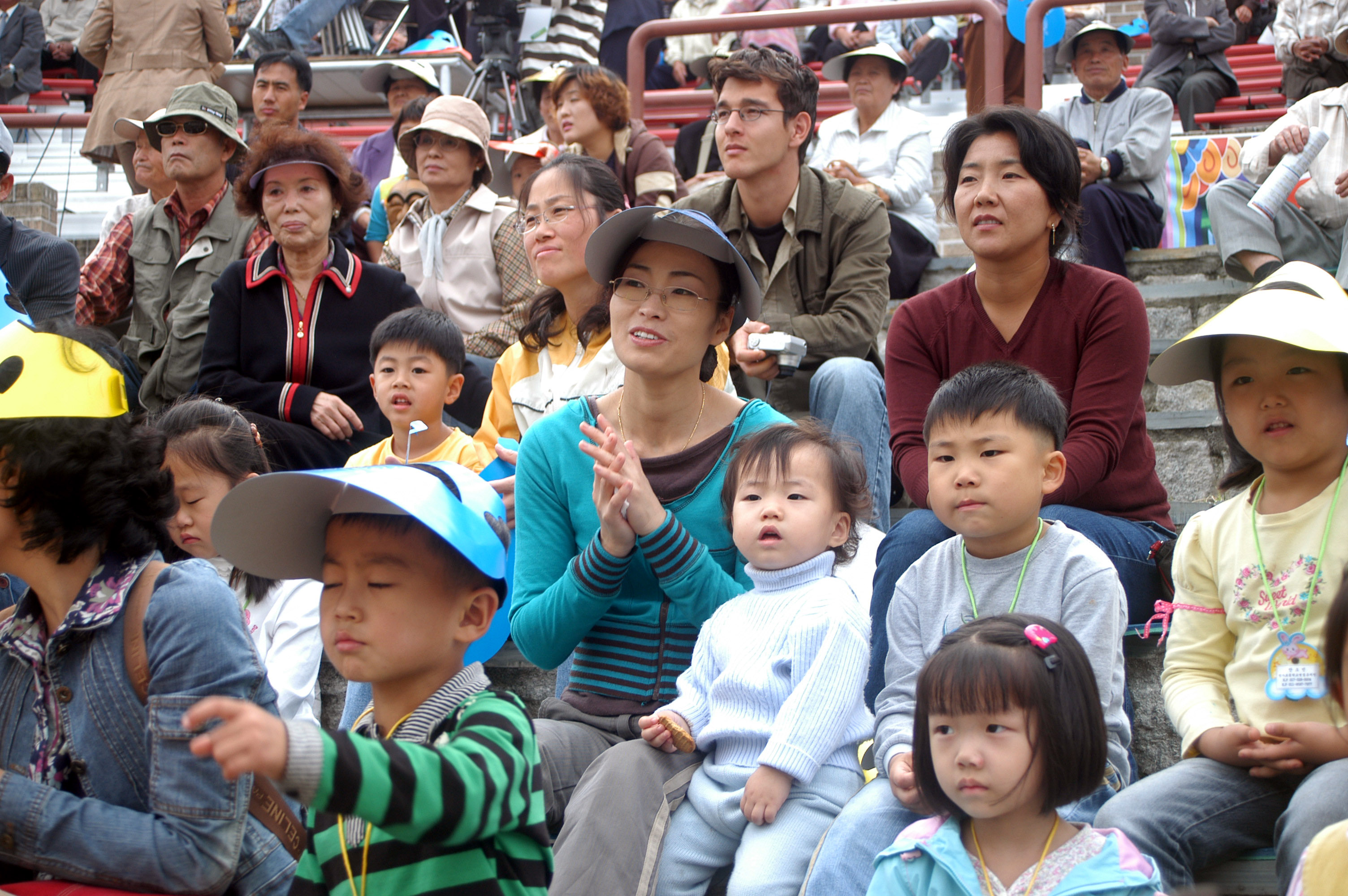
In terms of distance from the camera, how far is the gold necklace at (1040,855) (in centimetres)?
174

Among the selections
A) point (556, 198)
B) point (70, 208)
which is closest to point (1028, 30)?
point (556, 198)

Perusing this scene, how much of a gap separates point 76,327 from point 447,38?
25.5 feet

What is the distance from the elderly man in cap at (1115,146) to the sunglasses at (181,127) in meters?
3.39

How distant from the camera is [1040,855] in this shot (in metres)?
1.77

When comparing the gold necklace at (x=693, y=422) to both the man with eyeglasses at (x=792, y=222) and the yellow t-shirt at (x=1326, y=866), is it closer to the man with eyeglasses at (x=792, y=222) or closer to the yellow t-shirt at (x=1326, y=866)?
the man with eyeglasses at (x=792, y=222)

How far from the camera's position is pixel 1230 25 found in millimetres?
8531

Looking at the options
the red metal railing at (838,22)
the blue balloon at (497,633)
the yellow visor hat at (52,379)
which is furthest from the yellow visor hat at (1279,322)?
the red metal railing at (838,22)

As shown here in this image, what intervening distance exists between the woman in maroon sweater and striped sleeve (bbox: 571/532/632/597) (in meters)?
0.61

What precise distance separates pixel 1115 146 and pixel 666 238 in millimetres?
3701

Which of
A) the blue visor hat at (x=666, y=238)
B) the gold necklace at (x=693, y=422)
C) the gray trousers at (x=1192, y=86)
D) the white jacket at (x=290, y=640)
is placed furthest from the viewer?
the gray trousers at (x=1192, y=86)

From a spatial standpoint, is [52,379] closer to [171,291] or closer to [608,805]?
[608,805]

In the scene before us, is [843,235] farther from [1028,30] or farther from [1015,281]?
[1028,30]

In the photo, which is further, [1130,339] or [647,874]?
[1130,339]

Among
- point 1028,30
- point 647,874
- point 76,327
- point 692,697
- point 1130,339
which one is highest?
point 1028,30
